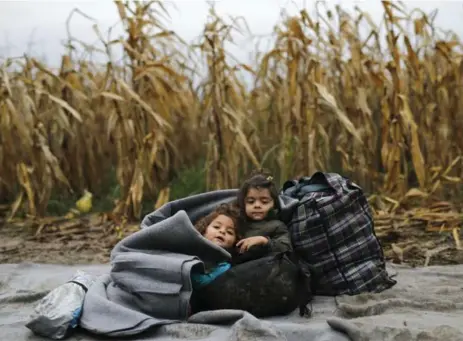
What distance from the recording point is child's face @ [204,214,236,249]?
268 cm

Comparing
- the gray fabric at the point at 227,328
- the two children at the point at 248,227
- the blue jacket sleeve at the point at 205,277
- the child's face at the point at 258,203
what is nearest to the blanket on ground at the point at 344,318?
the gray fabric at the point at 227,328

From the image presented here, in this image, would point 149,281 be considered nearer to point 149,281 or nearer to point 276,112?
point 149,281

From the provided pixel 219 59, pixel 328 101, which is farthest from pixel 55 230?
pixel 328 101

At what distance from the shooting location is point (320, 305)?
108 inches

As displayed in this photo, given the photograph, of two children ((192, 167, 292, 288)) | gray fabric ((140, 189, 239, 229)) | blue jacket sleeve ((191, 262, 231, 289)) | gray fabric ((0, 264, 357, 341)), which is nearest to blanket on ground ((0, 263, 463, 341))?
gray fabric ((0, 264, 357, 341))

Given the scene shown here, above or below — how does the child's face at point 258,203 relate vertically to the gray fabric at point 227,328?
above

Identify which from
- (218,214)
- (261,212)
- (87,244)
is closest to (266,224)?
(261,212)

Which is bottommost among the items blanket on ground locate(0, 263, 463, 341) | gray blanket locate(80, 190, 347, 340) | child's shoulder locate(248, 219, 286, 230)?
blanket on ground locate(0, 263, 463, 341)

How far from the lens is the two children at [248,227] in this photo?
2.63m

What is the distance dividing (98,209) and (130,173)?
0.48m

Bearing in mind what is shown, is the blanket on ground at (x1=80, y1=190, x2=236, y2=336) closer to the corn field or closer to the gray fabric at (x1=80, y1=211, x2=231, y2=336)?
the gray fabric at (x1=80, y1=211, x2=231, y2=336)

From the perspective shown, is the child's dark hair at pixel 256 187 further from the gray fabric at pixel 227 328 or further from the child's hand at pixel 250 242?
the gray fabric at pixel 227 328

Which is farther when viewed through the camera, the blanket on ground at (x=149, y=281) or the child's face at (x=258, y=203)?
the child's face at (x=258, y=203)

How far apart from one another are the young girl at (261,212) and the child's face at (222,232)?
6 cm
